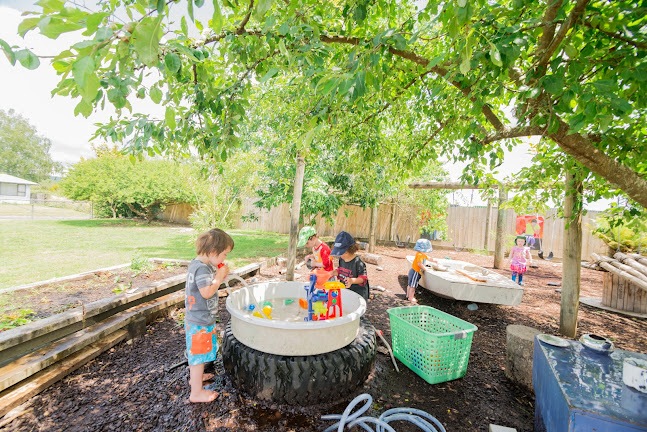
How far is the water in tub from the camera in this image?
3.03 meters

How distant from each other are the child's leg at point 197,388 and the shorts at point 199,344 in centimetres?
5

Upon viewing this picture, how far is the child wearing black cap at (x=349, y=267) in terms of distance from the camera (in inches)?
130

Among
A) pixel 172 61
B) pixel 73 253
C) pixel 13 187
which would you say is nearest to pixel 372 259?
pixel 172 61

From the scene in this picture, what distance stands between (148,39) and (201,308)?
1.94 meters

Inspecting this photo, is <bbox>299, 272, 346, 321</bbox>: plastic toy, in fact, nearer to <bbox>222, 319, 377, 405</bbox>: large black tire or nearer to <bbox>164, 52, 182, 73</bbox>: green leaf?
<bbox>222, 319, 377, 405</bbox>: large black tire

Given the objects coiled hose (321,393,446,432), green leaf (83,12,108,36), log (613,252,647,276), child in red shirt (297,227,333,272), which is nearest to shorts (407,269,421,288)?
child in red shirt (297,227,333,272)

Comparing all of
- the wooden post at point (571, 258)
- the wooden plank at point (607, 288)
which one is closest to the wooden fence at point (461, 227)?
the wooden plank at point (607, 288)

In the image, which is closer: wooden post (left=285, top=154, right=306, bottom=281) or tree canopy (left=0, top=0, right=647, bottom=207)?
tree canopy (left=0, top=0, right=647, bottom=207)

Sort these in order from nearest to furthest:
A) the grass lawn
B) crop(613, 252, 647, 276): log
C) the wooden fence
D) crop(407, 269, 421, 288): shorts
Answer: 1. crop(613, 252, 647, 276): log
2. crop(407, 269, 421, 288): shorts
3. the grass lawn
4. the wooden fence

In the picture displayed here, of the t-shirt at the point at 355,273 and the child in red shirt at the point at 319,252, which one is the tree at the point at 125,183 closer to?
the child in red shirt at the point at 319,252

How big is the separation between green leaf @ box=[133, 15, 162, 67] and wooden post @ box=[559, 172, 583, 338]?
13.3 feet

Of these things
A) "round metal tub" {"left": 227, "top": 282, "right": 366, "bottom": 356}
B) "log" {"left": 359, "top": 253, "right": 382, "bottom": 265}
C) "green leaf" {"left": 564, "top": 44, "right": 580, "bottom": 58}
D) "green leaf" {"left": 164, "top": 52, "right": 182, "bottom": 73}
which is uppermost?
"green leaf" {"left": 564, "top": 44, "right": 580, "bottom": 58}

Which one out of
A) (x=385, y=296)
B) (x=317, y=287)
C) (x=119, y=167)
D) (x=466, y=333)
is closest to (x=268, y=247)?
(x=385, y=296)

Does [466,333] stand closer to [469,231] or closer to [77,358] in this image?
[77,358]
